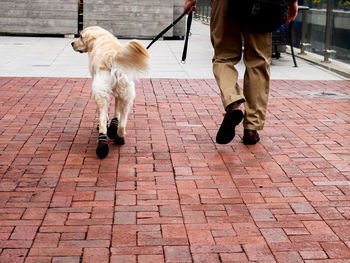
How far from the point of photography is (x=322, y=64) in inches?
418

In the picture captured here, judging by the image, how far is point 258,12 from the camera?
4785 millimetres

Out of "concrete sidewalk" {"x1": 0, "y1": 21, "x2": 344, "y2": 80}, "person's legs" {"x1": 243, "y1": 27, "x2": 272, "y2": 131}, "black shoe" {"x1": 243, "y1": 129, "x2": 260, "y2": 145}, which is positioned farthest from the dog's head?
"concrete sidewalk" {"x1": 0, "y1": 21, "x2": 344, "y2": 80}

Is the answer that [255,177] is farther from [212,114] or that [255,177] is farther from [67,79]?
[67,79]

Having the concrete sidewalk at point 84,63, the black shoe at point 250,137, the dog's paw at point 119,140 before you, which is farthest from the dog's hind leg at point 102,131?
the concrete sidewalk at point 84,63

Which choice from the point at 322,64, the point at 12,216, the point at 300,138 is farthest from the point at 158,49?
the point at 12,216

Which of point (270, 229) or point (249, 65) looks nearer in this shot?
point (270, 229)

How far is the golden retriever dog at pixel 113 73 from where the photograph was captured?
471cm

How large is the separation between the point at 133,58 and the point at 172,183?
3.80 ft

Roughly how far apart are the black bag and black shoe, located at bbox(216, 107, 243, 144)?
753mm

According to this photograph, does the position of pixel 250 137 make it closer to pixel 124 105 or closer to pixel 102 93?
pixel 124 105

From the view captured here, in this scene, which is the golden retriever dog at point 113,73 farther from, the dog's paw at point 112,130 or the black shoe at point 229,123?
the black shoe at point 229,123

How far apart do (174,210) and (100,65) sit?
1.71 metres

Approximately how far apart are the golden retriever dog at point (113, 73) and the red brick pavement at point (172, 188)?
221 mm

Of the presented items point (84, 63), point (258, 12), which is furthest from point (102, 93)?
point (84, 63)
